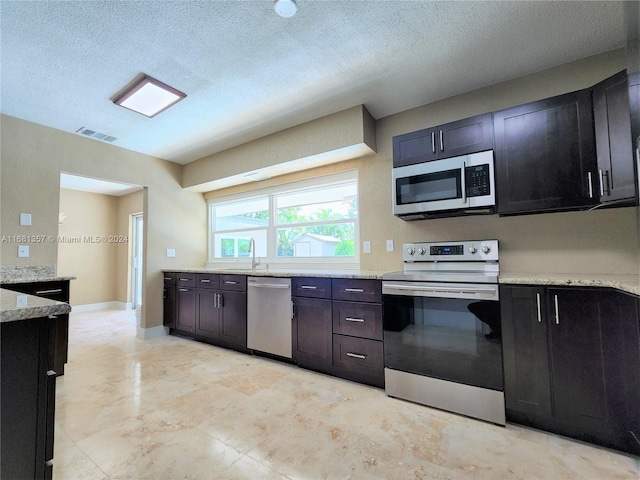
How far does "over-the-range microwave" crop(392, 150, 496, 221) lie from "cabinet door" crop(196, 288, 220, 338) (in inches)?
94.3

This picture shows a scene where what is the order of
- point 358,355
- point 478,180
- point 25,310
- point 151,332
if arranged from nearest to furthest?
point 25,310 → point 478,180 → point 358,355 → point 151,332

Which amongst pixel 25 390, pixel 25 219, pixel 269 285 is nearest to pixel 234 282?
pixel 269 285

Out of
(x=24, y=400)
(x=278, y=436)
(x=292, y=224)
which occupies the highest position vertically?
(x=292, y=224)

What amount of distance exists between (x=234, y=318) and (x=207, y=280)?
0.64 m

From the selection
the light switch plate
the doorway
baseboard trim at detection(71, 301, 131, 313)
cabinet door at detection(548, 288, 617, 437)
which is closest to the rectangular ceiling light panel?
the light switch plate

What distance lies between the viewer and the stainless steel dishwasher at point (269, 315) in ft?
9.43

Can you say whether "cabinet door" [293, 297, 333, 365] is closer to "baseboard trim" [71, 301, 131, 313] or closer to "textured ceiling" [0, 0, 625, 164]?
"textured ceiling" [0, 0, 625, 164]

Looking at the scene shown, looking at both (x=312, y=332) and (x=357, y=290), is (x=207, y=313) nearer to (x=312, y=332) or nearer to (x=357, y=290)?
(x=312, y=332)

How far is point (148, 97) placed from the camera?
259 centimetres

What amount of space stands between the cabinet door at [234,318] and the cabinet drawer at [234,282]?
0.18 ft

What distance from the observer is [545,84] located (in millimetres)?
2277

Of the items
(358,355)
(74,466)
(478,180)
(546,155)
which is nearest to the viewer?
(74,466)

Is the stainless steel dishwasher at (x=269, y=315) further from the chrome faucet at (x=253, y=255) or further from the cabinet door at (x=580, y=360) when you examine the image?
the cabinet door at (x=580, y=360)

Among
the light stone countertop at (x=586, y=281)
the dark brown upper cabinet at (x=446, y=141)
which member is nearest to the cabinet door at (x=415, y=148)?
the dark brown upper cabinet at (x=446, y=141)
